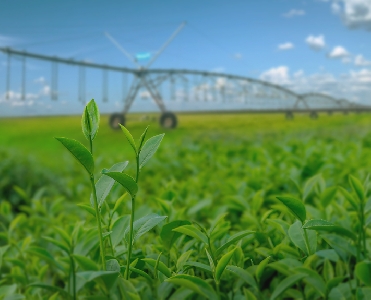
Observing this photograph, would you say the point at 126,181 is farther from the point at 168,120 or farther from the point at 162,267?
the point at 168,120

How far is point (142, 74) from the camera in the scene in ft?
16.4

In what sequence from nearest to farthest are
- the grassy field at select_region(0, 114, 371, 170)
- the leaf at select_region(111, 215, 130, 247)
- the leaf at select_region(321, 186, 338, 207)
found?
the leaf at select_region(111, 215, 130, 247), the leaf at select_region(321, 186, 338, 207), the grassy field at select_region(0, 114, 371, 170)

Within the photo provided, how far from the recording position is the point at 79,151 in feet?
1.05

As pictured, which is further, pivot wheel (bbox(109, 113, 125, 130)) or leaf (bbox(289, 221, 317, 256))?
pivot wheel (bbox(109, 113, 125, 130))

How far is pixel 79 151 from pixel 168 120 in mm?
4800

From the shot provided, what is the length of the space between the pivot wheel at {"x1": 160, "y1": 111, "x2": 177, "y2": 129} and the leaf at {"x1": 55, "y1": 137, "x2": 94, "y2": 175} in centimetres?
476

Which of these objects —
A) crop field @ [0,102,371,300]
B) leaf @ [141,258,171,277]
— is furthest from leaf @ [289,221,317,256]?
leaf @ [141,258,171,277]

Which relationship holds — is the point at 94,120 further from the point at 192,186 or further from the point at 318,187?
the point at 192,186

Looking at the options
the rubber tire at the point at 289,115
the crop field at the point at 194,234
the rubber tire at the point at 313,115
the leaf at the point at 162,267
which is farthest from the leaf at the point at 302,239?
the rubber tire at the point at 313,115

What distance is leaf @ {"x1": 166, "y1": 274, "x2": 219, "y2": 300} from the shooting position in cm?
33

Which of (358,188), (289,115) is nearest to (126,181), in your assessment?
(358,188)

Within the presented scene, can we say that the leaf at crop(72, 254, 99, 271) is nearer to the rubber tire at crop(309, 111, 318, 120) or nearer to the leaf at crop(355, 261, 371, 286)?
the leaf at crop(355, 261, 371, 286)

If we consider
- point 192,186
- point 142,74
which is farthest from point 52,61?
point 192,186

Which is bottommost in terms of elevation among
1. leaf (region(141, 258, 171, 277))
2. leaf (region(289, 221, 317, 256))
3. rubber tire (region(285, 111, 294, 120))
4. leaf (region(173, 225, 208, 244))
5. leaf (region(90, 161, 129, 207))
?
leaf (region(141, 258, 171, 277))
